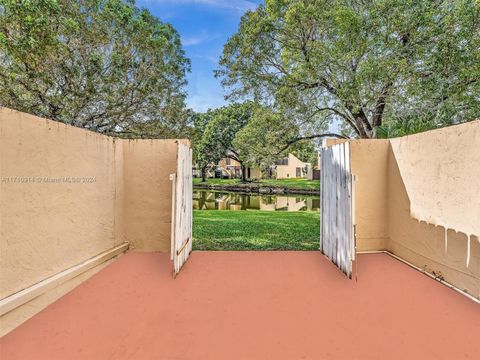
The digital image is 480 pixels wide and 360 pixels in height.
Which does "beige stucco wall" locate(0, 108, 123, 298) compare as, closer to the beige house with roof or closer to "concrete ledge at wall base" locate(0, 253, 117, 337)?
"concrete ledge at wall base" locate(0, 253, 117, 337)

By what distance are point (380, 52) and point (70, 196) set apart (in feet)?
27.6

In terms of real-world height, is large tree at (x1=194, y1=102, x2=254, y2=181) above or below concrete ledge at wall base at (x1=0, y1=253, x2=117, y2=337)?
above

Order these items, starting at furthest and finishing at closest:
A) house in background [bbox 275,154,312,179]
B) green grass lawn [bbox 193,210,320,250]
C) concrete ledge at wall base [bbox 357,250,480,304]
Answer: house in background [bbox 275,154,312,179]
green grass lawn [bbox 193,210,320,250]
concrete ledge at wall base [bbox 357,250,480,304]

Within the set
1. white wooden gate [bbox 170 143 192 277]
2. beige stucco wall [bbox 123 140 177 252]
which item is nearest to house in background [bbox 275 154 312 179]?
beige stucco wall [bbox 123 140 177 252]

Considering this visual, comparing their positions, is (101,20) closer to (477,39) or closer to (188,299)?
(188,299)

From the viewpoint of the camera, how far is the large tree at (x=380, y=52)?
7.30 metres

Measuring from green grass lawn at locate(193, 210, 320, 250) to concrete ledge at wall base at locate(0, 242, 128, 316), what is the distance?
1.82 metres

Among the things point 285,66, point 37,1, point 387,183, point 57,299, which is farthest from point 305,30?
point 57,299

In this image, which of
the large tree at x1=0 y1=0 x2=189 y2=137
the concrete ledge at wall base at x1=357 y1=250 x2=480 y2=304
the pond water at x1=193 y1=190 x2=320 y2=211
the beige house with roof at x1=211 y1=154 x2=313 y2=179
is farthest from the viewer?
the beige house with roof at x1=211 y1=154 x2=313 y2=179

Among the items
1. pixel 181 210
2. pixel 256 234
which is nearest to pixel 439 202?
pixel 181 210

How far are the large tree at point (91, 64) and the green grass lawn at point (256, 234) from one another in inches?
196

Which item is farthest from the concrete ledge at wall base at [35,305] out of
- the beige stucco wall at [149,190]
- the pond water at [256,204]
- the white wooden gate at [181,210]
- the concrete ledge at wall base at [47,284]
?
the pond water at [256,204]

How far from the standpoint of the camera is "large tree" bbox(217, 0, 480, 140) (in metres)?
7.30

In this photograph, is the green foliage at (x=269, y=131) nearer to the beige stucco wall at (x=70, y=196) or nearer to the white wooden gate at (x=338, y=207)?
the white wooden gate at (x=338, y=207)
